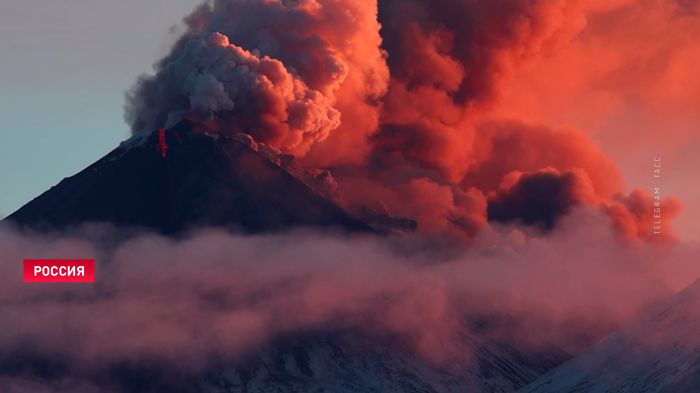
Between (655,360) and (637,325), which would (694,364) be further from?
(637,325)

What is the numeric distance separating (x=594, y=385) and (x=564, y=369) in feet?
42.5

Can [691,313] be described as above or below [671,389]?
above

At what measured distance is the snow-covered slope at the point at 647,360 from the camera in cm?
14912

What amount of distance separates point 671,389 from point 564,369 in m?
28.3

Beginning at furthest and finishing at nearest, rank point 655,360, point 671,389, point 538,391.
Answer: point 538,391 < point 655,360 < point 671,389

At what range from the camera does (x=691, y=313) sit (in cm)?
16288

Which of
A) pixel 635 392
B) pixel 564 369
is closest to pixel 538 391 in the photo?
pixel 564 369

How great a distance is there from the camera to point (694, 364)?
147750 millimetres

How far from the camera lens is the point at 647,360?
519 feet

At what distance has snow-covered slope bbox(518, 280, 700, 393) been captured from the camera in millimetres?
149125

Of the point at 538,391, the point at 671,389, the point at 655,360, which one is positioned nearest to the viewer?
the point at 671,389

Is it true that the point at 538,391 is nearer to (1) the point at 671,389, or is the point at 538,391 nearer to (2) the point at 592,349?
(2) the point at 592,349

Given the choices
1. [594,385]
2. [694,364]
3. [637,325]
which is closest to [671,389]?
[694,364]

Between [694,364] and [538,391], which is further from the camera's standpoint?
[538,391]
